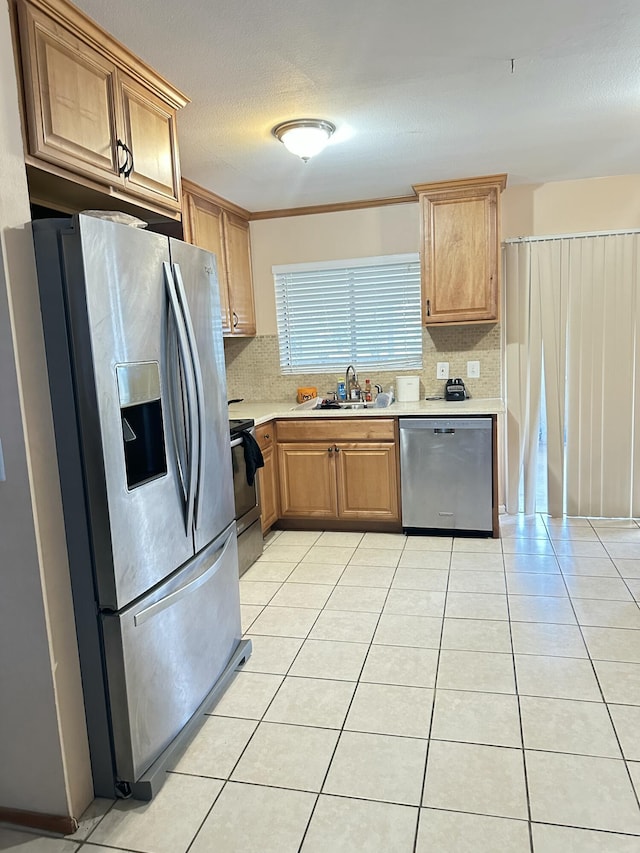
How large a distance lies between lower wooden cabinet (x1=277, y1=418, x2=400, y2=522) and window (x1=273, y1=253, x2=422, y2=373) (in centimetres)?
77

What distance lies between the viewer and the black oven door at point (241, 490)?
3.43 meters

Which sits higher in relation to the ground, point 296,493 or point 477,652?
point 296,493

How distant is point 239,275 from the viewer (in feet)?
14.7

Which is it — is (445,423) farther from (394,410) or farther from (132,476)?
(132,476)

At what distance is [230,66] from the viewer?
2199 millimetres

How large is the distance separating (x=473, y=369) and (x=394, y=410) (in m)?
0.80

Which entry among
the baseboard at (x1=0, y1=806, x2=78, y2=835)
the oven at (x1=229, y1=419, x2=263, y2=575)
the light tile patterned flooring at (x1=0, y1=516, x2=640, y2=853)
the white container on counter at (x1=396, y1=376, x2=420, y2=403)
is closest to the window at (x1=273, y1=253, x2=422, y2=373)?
the white container on counter at (x1=396, y1=376, x2=420, y2=403)

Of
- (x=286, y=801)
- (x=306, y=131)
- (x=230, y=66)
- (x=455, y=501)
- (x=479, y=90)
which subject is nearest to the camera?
(x=286, y=801)

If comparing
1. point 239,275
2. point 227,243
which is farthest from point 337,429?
point 227,243

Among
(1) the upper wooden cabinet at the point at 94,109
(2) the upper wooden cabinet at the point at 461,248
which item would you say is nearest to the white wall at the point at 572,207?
(2) the upper wooden cabinet at the point at 461,248

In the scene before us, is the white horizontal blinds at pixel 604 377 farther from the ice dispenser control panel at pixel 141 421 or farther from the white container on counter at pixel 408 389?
the ice dispenser control panel at pixel 141 421

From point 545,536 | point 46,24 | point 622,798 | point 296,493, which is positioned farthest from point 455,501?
→ point 46,24

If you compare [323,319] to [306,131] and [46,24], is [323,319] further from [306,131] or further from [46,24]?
[46,24]

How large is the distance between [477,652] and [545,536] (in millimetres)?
1654
